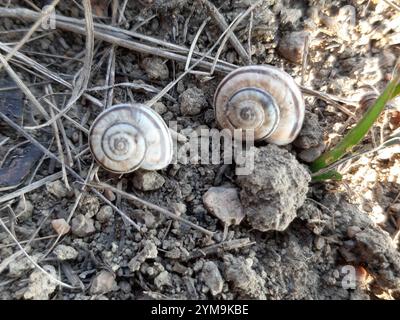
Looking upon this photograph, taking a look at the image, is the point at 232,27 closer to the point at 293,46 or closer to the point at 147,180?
the point at 293,46

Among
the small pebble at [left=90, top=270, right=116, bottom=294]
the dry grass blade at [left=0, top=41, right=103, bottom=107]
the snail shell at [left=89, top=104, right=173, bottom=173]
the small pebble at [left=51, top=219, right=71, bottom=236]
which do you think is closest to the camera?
the small pebble at [left=90, top=270, right=116, bottom=294]

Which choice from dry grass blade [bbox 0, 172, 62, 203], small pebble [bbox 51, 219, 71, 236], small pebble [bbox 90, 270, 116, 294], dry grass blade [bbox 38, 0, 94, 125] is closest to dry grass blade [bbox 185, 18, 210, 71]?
dry grass blade [bbox 38, 0, 94, 125]

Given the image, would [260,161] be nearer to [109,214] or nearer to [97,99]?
[109,214]

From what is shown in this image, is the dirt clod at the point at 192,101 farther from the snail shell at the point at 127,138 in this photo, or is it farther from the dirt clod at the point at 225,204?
the dirt clod at the point at 225,204

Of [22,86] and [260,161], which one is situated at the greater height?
[22,86]

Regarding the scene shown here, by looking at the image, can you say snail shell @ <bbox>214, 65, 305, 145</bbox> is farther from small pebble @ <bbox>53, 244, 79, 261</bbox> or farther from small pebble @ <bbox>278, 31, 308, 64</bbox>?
small pebble @ <bbox>53, 244, 79, 261</bbox>

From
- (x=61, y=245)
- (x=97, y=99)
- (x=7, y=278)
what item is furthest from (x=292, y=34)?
(x=7, y=278)

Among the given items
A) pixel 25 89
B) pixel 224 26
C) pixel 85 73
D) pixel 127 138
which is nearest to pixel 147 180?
pixel 127 138

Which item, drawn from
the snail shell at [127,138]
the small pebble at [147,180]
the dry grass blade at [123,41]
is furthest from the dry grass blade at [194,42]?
the small pebble at [147,180]
